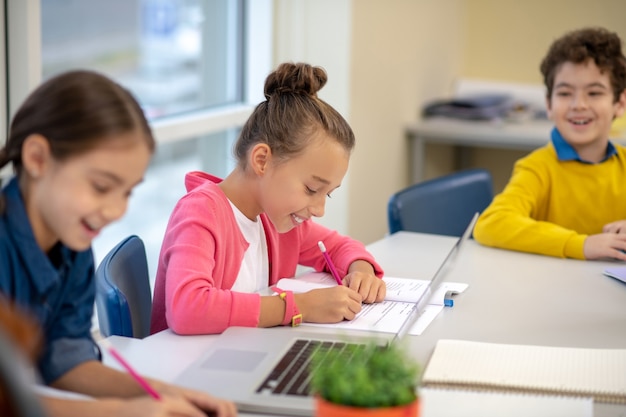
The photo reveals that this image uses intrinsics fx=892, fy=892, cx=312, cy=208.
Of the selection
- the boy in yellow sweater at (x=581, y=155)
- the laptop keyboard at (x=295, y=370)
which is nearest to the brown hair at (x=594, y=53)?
the boy in yellow sweater at (x=581, y=155)

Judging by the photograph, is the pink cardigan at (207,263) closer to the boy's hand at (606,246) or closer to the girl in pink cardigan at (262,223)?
the girl in pink cardigan at (262,223)

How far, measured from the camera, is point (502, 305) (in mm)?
1643

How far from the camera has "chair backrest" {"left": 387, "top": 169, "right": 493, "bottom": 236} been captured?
2293 millimetres

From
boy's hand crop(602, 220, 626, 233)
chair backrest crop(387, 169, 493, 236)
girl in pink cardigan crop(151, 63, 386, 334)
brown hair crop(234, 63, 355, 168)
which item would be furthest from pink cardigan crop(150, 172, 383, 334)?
boy's hand crop(602, 220, 626, 233)

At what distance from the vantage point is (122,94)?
1.10 metres

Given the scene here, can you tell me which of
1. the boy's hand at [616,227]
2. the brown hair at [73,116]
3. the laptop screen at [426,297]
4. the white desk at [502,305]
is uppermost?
the brown hair at [73,116]

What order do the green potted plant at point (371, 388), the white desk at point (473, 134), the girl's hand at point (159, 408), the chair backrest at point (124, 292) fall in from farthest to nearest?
1. the white desk at point (473, 134)
2. the chair backrest at point (124, 292)
3. the girl's hand at point (159, 408)
4. the green potted plant at point (371, 388)

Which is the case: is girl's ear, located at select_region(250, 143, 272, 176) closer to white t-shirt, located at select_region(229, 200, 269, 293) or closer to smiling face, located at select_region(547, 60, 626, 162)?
white t-shirt, located at select_region(229, 200, 269, 293)

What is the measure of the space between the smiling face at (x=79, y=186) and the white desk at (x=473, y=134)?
2.68 metres

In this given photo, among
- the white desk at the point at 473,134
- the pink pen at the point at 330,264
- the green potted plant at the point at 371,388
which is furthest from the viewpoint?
the white desk at the point at 473,134

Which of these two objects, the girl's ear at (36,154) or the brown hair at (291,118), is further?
the brown hair at (291,118)

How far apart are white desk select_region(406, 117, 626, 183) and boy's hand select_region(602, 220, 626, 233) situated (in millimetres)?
1461

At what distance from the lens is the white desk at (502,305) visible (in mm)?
1351

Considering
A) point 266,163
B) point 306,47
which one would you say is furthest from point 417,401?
point 306,47
